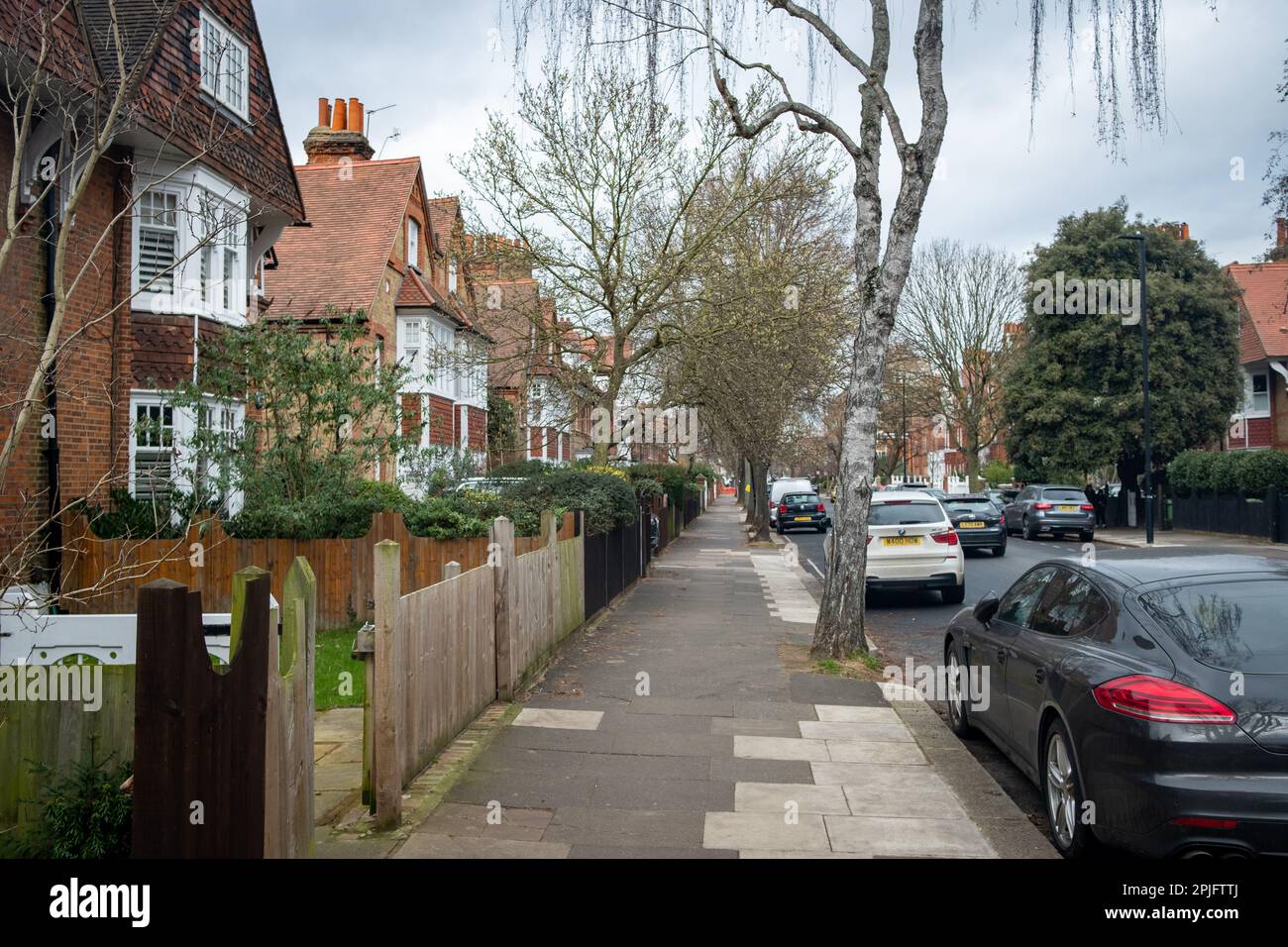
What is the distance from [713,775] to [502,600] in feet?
8.33

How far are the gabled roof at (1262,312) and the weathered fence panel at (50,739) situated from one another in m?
43.6

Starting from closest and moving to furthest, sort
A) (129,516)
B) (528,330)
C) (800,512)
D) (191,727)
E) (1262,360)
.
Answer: (191,727) → (129,516) → (528,330) → (800,512) → (1262,360)

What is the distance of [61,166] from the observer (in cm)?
587

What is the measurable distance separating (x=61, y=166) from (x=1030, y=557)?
74.2 feet

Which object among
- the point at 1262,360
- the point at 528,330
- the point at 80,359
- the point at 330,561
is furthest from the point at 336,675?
the point at 1262,360

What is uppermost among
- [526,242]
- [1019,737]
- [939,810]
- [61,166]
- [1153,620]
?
[526,242]

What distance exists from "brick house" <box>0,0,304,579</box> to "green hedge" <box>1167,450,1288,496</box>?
92.2 feet

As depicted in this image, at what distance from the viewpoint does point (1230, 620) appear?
194 inches

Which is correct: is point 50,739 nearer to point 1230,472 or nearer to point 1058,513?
point 1058,513

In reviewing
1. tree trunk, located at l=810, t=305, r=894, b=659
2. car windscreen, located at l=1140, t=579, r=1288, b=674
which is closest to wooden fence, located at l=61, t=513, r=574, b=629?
tree trunk, located at l=810, t=305, r=894, b=659

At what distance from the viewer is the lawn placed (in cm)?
846

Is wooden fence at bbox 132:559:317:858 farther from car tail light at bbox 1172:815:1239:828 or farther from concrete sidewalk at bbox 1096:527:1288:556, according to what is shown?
concrete sidewalk at bbox 1096:527:1288:556

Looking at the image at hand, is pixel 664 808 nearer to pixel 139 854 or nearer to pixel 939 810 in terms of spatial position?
pixel 939 810

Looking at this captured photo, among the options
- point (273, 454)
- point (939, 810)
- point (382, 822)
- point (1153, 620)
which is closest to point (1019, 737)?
point (939, 810)
